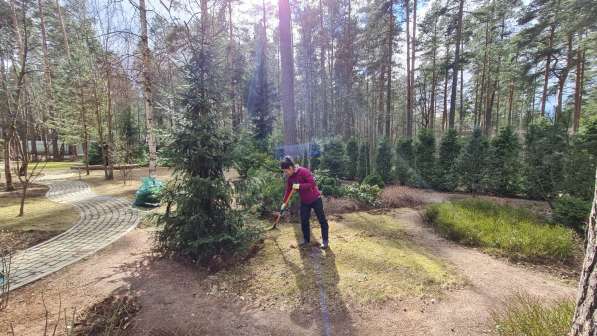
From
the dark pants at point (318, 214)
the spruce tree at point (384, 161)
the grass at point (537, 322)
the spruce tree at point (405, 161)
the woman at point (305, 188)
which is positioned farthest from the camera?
the spruce tree at point (384, 161)

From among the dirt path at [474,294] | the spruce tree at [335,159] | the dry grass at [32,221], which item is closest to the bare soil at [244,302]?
the dirt path at [474,294]

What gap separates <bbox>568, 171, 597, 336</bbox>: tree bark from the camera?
3.60 ft

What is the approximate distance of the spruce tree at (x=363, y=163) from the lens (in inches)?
448

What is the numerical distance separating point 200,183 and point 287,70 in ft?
15.4

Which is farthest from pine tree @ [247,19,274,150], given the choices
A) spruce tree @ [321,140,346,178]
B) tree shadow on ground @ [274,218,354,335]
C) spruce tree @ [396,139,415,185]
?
tree shadow on ground @ [274,218,354,335]

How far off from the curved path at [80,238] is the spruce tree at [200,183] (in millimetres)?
1539

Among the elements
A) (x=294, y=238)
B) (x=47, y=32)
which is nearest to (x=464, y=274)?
(x=294, y=238)

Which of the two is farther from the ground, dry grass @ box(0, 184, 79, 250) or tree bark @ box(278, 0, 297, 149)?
tree bark @ box(278, 0, 297, 149)

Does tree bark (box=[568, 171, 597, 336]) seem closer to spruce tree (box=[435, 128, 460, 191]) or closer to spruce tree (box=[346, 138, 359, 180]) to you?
spruce tree (box=[435, 128, 460, 191])

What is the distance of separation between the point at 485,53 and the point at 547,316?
1879 cm

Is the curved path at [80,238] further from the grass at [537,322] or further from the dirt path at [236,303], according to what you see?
the grass at [537,322]

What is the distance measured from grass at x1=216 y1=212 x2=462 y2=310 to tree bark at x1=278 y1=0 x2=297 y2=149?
355 cm

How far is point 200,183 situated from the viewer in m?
3.46

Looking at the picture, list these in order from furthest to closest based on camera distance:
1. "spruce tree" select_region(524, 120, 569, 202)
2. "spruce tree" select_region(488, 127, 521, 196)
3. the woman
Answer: "spruce tree" select_region(488, 127, 521, 196), "spruce tree" select_region(524, 120, 569, 202), the woman
